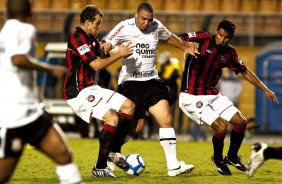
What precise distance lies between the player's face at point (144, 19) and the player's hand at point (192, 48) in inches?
21.9

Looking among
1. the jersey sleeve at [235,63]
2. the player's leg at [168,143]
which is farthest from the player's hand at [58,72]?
the jersey sleeve at [235,63]

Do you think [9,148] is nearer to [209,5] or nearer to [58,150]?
[58,150]

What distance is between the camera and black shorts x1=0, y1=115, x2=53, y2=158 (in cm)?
702

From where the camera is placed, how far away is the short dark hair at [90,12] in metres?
10.3

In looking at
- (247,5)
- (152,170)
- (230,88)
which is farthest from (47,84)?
(152,170)

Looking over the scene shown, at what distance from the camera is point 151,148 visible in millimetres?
16344

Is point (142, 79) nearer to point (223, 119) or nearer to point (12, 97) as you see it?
point (223, 119)

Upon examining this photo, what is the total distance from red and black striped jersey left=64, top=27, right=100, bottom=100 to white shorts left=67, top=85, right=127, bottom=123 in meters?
0.07

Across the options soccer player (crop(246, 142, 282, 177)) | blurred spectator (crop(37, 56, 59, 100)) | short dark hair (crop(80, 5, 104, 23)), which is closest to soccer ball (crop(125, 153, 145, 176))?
short dark hair (crop(80, 5, 104, 23))

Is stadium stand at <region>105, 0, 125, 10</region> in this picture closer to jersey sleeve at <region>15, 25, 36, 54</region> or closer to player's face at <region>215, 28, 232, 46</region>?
player's face at <region>215, 28, 232, 46</region>

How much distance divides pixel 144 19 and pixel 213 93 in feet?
4.43

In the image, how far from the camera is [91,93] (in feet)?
34.0

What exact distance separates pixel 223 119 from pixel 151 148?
517 cm

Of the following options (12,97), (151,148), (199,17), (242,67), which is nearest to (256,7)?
(199,17)
